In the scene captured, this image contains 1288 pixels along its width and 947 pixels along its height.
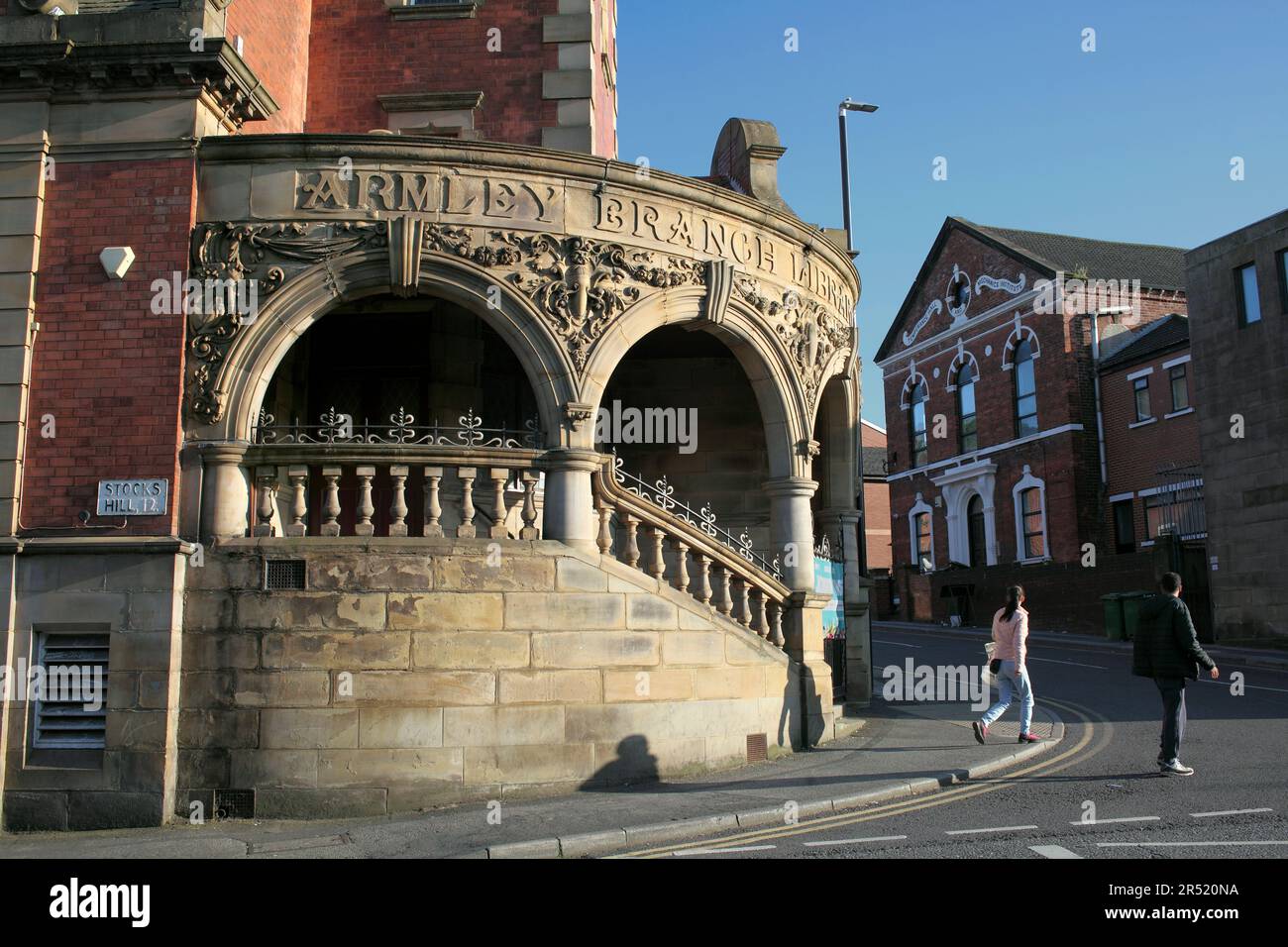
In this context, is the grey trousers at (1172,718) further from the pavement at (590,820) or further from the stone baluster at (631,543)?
the stone baluster at (631,543)

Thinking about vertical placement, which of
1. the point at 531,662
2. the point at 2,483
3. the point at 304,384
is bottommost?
the point at 531,662

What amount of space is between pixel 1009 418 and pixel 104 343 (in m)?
32.1

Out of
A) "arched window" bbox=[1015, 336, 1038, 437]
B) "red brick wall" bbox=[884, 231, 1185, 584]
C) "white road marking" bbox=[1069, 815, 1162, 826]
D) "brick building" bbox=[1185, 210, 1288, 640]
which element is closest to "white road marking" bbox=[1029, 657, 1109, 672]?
"brick building" bbox=[1185, 210, 1288, 640]

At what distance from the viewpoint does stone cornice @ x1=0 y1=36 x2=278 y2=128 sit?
34.3ft

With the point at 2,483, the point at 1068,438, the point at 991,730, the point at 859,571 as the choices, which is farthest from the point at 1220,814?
the point at 1068,438

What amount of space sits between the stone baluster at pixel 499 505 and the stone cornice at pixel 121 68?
451 centimetres

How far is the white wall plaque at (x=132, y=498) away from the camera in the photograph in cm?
1032

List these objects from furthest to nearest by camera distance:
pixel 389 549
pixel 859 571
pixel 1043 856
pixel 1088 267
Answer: pixel 1088 267 → pixel 859 571 → pixel 389 549 → pixel 1043 856

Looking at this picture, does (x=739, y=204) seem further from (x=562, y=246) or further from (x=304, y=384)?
(x=304, y=384)

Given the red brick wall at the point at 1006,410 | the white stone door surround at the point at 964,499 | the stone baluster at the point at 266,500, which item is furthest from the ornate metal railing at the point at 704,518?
the white stone door surround at the point at 964,499

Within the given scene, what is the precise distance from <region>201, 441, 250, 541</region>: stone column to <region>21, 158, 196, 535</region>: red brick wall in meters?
0.27

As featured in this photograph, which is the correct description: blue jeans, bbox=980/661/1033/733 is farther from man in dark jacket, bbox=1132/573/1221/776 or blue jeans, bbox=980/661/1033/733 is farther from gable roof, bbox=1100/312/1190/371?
gable roof, bbox=1100/312/1190/371

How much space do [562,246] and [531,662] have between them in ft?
13.7

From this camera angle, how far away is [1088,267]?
3816 cm
